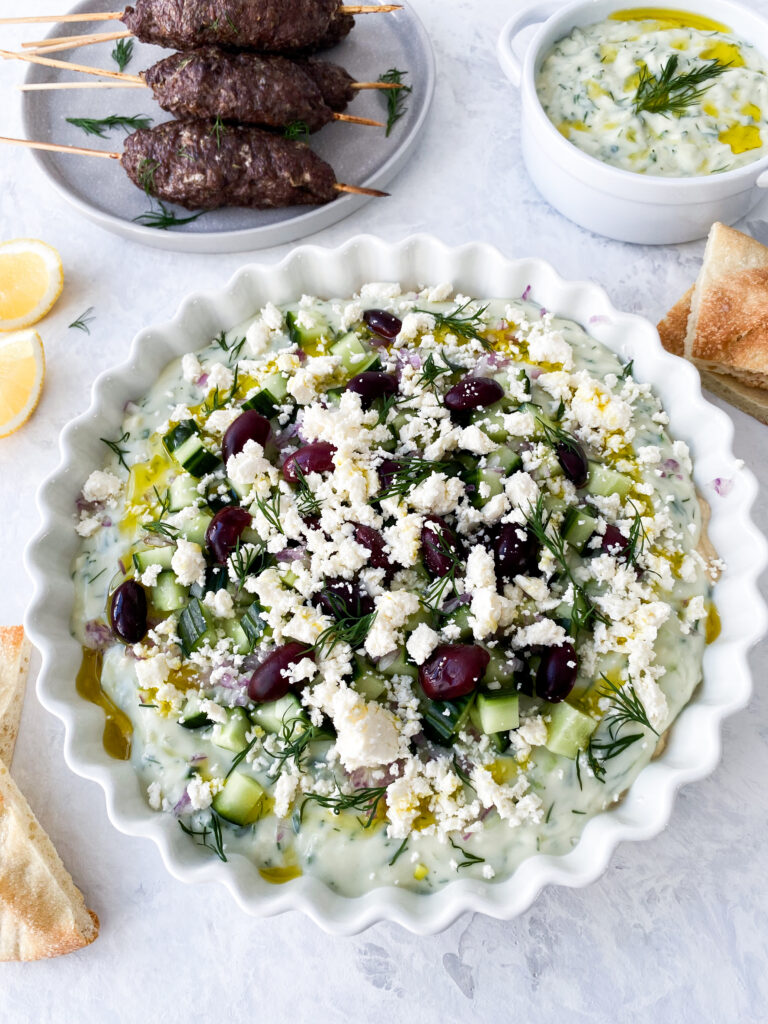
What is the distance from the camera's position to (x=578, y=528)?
2.46m

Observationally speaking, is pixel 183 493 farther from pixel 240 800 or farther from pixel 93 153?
pixel 93 153

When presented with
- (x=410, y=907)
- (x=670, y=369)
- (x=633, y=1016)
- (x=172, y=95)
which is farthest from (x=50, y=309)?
(x=633, y=1016)

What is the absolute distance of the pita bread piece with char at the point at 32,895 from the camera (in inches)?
102

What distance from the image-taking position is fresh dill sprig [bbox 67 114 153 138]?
3.54 metres

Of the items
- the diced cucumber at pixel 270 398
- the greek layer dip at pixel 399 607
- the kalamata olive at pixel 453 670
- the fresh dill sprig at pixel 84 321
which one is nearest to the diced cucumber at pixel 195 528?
the greek layer dip at pixel 399 607

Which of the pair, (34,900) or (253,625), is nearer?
(253,625)

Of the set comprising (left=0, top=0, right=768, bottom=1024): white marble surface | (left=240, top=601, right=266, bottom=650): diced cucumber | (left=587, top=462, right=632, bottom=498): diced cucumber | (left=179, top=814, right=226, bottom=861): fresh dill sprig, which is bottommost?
(left=0, top=0, right=768, bottom=1024): white marble surface

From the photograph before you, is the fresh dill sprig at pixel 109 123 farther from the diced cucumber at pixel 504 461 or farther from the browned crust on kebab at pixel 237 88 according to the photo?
the diced cucumber at pixel 504 461

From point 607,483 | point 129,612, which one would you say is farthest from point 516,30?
point 129,612

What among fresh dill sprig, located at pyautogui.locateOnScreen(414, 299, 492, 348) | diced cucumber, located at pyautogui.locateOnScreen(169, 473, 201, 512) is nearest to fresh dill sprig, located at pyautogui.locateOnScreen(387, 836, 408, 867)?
diced cucumber, located at pyautogui.locateOnScreen(169, 473, 201, 512)

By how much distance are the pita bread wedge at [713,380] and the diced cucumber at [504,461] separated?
88 centimetres

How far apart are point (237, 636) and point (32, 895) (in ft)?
3.23

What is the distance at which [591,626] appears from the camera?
→ 7.90 ft

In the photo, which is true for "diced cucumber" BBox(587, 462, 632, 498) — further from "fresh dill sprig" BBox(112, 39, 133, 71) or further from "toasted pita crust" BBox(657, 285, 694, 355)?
"fresh dill sprig" BBox(112, 39, 133, 71)
